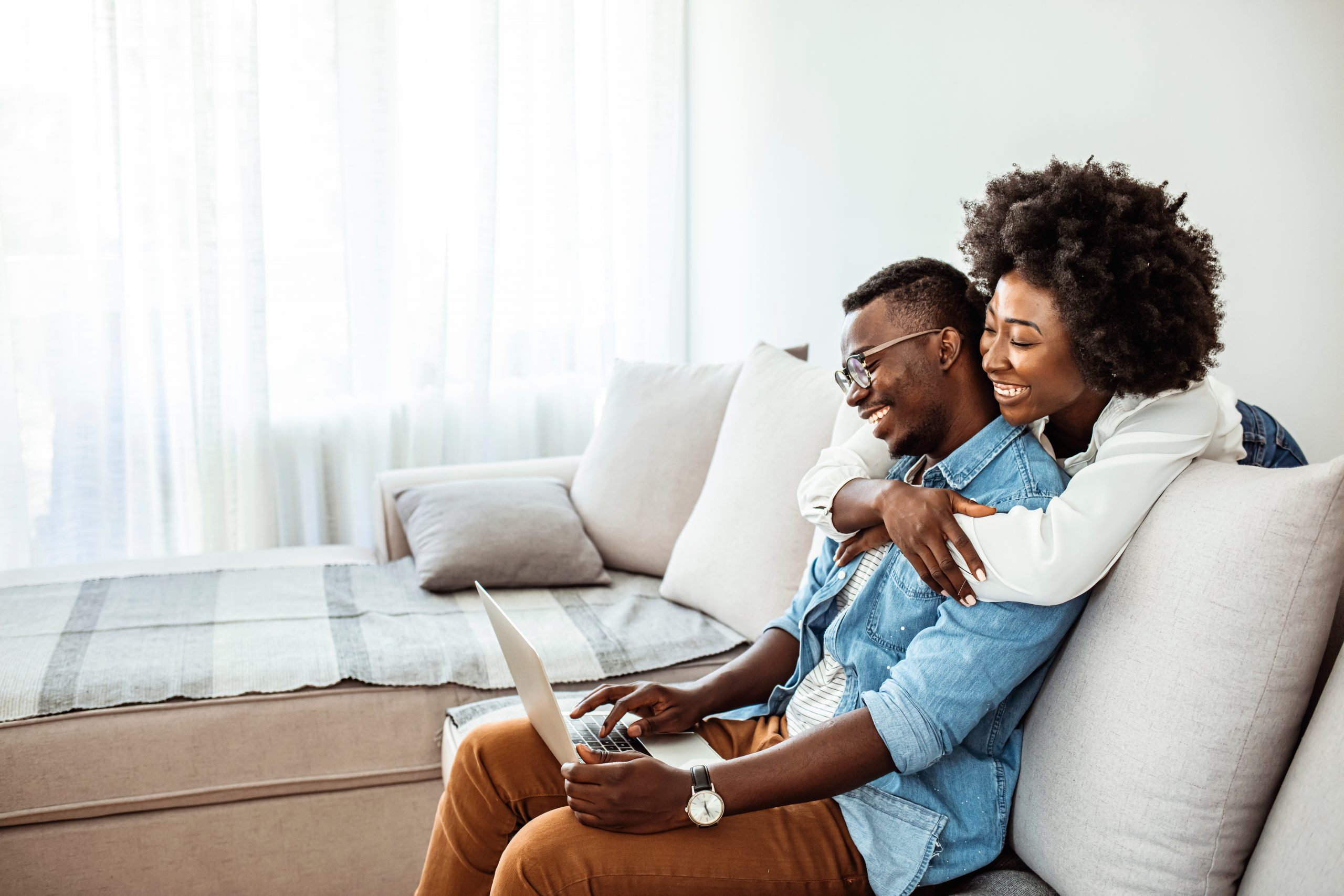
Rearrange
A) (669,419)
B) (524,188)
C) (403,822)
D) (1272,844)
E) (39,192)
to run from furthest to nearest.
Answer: (524,188), (39,192), (669,419), (403,822), (1272,844)

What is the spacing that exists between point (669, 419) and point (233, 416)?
136cm

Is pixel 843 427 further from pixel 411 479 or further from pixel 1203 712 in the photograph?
pixel 411 479

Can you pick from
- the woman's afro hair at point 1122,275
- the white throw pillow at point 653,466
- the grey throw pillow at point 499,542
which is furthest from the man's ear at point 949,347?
the grey throw pillow at point 499,542

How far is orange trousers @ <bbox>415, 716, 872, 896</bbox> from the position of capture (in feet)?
3.55

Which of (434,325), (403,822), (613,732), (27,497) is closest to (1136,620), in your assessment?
Answer: (613,732)

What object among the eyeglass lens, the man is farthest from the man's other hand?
the eyeglass lens

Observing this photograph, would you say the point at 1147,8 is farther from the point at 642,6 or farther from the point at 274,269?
the point at 274,269

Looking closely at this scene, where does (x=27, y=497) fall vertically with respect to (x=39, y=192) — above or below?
below

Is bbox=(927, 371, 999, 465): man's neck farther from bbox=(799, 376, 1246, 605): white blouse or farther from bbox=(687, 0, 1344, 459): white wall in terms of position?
bbox=(687, 0, 1344, 459): white wall

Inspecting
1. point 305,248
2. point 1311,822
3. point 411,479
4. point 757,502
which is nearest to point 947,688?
point 1311,822

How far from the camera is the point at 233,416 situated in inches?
118

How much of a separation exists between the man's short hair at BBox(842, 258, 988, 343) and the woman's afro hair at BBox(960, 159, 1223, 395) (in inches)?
6.1

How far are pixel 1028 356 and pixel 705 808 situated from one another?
0.58 m

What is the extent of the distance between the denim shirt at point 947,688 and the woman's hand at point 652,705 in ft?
0.74
